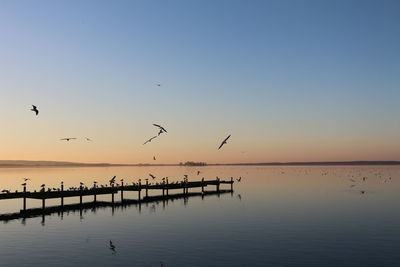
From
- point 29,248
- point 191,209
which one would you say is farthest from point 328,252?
point 191,209

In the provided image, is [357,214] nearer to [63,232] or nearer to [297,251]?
[297,251]

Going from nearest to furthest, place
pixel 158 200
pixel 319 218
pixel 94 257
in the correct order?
pixel 94 257 < pixel 319 218 < pixel 158 200

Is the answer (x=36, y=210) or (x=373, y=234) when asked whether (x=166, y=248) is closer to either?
(x=373, y=234)

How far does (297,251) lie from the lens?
37906mm

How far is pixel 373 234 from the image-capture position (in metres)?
46.5

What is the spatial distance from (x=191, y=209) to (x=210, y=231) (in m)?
20.9

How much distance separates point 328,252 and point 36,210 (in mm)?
43596

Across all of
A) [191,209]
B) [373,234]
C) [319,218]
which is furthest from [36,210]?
[373,234]

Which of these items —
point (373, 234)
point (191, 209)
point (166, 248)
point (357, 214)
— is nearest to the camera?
point (166, 248)

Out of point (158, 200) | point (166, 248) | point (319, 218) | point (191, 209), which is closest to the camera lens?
point (166, 248)

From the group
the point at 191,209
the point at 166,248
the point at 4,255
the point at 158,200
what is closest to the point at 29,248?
the point at 4,255

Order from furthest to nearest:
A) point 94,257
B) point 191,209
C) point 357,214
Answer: point 191,209 < point 357,214 < point 94,257

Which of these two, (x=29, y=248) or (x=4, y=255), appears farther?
(x=29, y=248)

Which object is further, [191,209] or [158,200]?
[158,200]
